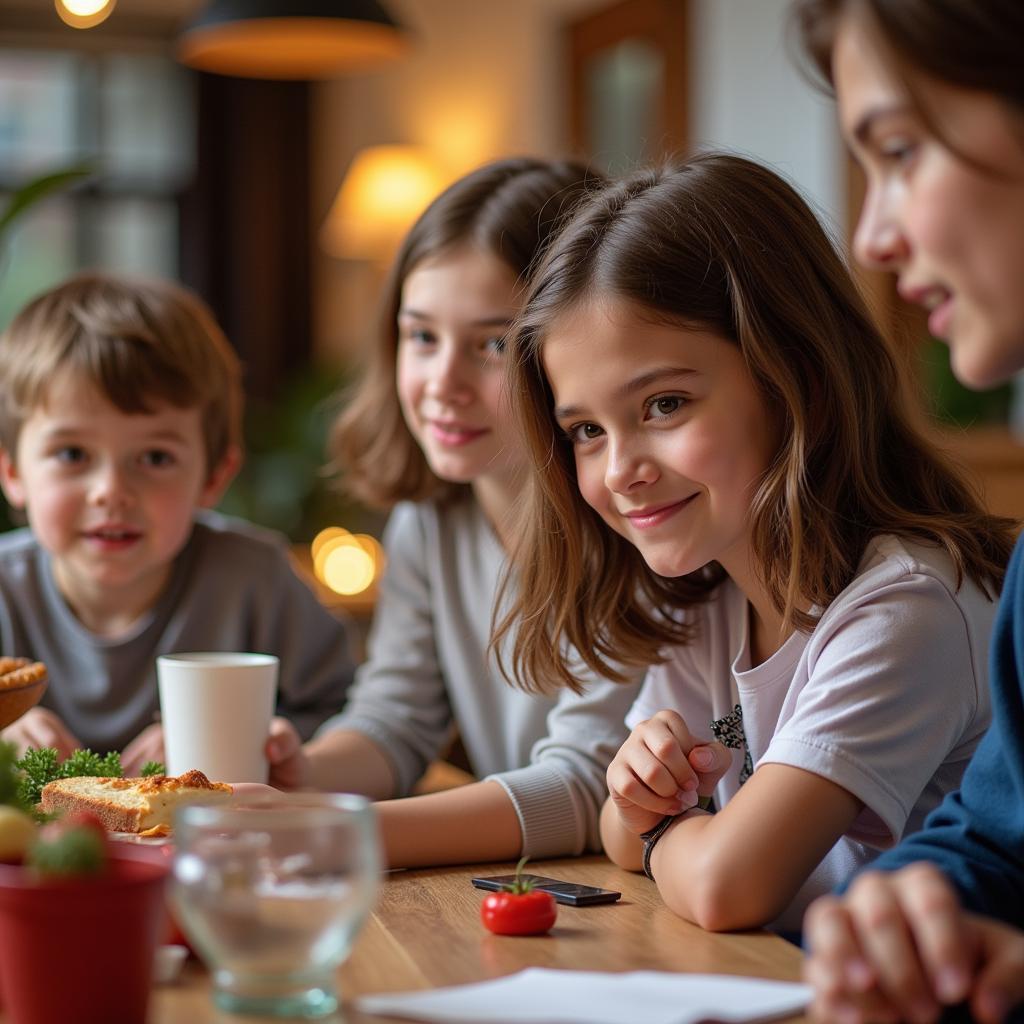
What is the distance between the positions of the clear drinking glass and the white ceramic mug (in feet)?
1.94

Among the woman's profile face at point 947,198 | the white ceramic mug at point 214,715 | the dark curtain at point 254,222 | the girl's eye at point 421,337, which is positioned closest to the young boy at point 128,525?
the girl's eye at point 421,337

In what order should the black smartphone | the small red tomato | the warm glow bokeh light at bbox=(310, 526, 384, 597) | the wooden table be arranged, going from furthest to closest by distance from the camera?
the warm glow bokeh light at bbox=(310, 526, 384, 597)
the black smartphone
the small red tomato
the wooden table

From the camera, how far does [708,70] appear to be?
16.2 ft

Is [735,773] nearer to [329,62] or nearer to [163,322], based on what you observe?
[163,322]

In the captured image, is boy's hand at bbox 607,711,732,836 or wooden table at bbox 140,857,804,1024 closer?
wooden table at bbox 140,857,804,1024

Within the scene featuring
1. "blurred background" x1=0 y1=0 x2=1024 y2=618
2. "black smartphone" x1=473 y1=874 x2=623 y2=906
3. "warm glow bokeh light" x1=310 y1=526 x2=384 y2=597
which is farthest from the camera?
"blurred background" x1=0 y1=0 x2=1024 y2=618

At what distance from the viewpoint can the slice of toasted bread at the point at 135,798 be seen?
1.14m

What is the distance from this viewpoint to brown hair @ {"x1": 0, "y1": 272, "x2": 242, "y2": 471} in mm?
1794

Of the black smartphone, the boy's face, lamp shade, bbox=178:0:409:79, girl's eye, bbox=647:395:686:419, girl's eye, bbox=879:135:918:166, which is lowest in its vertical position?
the black smartphone

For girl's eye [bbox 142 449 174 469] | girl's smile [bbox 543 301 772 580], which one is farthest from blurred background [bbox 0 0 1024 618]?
girl's smile [bbox 543 301 772 580]

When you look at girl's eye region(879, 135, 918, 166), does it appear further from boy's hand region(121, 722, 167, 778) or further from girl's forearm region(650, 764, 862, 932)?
boy's hand region(121, 722, 167, 778)

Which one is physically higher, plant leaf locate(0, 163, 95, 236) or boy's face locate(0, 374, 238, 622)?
plant leaf locate(0, 163, 95, 236)

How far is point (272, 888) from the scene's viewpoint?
2.49 ft

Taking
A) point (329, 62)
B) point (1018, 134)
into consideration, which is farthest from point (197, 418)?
point (329, 62)
